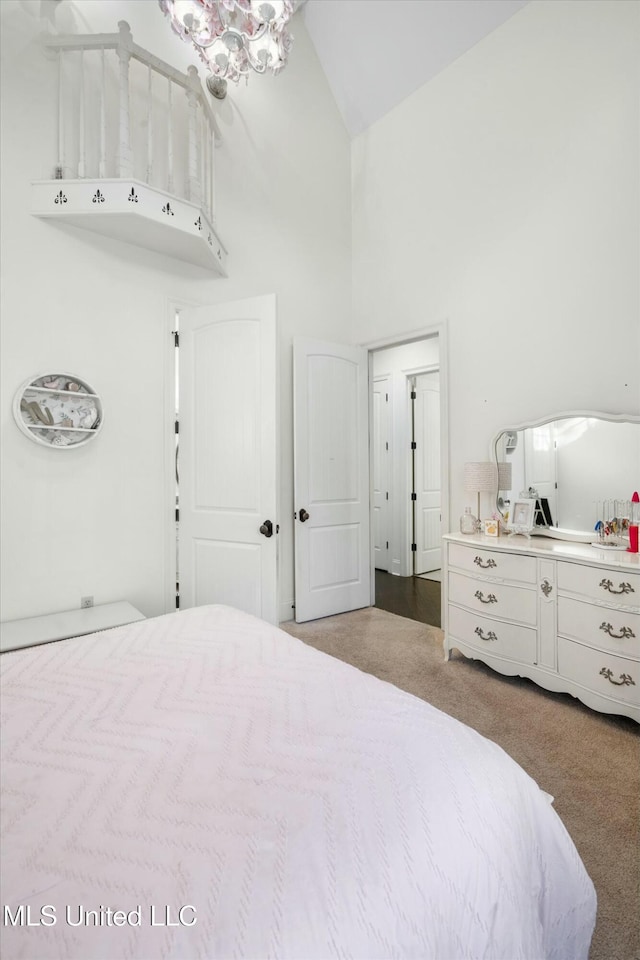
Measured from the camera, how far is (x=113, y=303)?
274 centimetres

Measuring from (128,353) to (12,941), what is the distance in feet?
8.95

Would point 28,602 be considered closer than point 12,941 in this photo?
No

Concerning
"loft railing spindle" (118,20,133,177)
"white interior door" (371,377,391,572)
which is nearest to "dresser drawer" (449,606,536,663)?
"white interior door" (371,377,391,572)

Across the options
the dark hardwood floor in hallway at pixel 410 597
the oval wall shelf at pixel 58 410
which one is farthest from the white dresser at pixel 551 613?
the oval wall shelf at pixel 58 410

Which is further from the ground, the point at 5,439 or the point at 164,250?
the point at 164,250

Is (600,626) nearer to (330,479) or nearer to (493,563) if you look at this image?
(493,563)

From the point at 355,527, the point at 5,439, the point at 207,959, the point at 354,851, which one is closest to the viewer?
the point at 207,959

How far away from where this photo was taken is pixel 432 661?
9.51ft

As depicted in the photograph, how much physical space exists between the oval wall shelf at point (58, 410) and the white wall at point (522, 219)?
2329 mm

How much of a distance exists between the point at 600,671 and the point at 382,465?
11.2 ft

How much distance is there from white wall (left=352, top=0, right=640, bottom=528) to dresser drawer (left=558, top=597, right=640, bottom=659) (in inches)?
41.4

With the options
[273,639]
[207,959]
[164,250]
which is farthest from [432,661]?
[164,250]

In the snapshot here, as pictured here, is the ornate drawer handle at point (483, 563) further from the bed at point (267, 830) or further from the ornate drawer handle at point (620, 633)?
the bed at point (267, 830)

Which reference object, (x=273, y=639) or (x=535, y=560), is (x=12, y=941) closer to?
(x=273, y=639)
